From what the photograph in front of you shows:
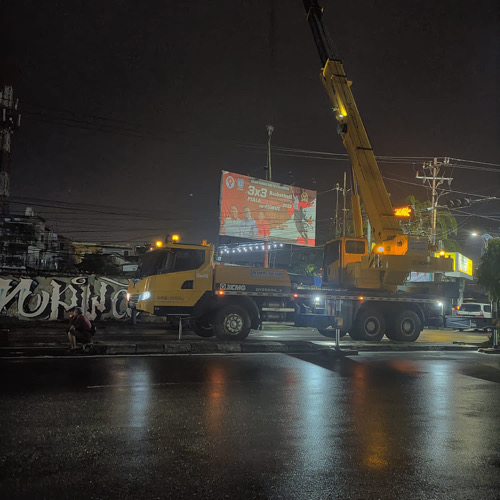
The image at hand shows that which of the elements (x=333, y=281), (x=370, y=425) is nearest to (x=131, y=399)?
(x=370, y=425)

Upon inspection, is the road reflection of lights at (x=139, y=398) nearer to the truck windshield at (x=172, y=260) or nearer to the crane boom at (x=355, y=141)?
the truck windshield at (x=172, y=260)

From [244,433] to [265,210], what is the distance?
1081 inches

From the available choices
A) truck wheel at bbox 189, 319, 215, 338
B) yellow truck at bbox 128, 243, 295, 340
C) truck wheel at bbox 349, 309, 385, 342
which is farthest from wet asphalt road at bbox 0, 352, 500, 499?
truck wheel at bbox 189, 319, 215, 338

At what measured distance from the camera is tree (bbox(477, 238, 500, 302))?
56.7ft

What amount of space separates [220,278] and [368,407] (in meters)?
9.20

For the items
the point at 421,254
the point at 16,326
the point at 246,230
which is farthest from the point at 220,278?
the point at 246,230

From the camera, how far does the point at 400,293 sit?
687 inches

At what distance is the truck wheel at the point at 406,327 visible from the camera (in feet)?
57.4

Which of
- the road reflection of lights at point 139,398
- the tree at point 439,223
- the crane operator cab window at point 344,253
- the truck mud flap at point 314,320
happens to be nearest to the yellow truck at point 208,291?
the truck mud flap at point 314,320

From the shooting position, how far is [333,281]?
18.1 m

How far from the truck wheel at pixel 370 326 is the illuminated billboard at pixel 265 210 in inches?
589

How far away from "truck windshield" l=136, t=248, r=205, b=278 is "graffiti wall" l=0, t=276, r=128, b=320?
9.25 meters

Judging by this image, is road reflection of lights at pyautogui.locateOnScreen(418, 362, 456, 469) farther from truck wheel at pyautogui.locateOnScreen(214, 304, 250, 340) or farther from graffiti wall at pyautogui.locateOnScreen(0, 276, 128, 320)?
graffiti wall at pyautogui.locateOnScreen(0, 276, 128, 320)

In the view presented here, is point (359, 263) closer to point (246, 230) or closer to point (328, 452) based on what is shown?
point (328, 452)
